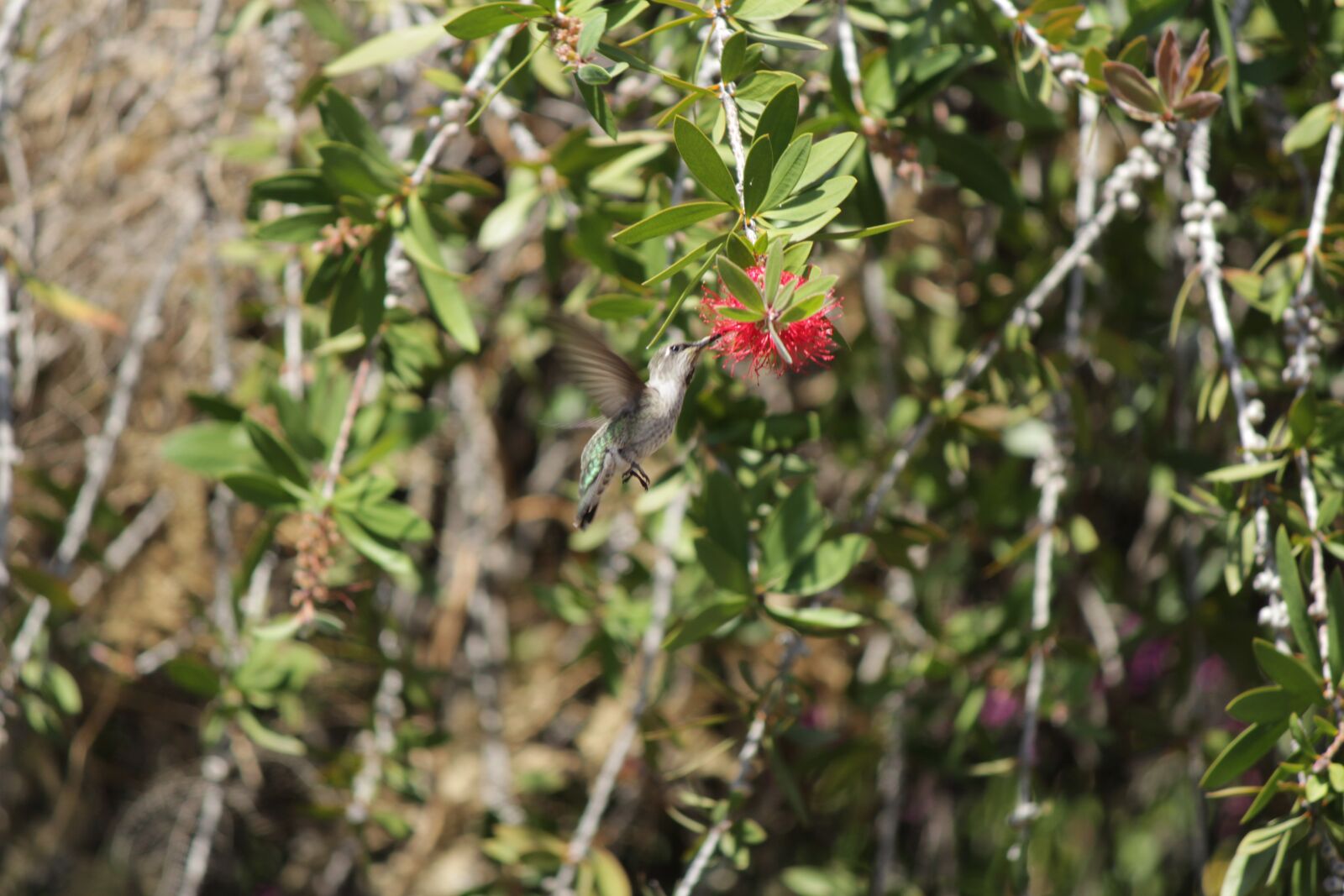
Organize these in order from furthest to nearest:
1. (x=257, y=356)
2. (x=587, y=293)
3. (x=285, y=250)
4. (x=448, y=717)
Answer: (x=448, y=717)
(x=257, y=356)
(x=285, y=250)
(x=587, y=293)

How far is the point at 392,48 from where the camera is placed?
128 centimetres

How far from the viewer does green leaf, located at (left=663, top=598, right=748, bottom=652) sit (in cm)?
111

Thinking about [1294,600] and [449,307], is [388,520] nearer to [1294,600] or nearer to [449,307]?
[449,307]

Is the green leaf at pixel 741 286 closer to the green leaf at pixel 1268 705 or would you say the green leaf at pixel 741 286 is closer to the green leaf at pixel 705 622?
→ the green leaf at pixel 705 622

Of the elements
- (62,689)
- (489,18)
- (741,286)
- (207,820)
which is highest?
(489,18)

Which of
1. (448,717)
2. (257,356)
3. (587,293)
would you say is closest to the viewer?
(587,293)

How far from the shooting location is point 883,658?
2051 mm

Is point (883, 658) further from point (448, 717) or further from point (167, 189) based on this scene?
point (167, 189)

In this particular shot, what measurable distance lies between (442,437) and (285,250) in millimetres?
758

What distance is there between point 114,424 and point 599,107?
1.17 meters

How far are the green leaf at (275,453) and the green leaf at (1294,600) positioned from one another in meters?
1.08

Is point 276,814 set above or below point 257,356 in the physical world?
below

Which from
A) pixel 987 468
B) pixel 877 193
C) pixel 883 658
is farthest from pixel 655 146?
pixel 883 658

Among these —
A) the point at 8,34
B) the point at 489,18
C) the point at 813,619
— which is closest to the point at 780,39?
the point at 489,18
